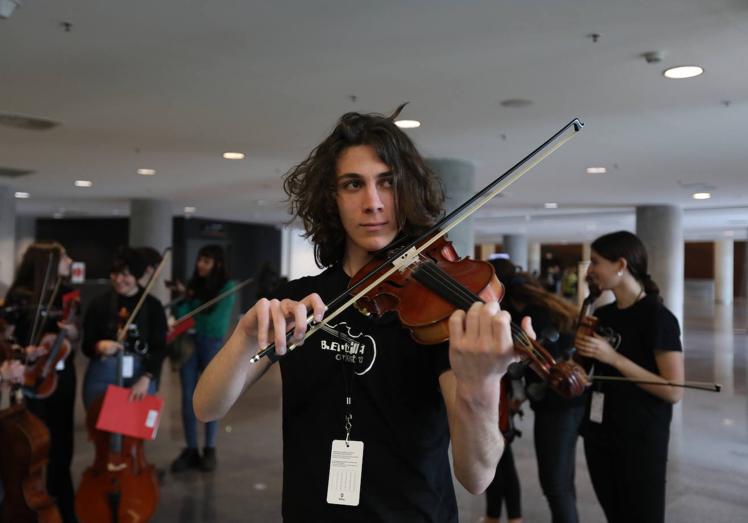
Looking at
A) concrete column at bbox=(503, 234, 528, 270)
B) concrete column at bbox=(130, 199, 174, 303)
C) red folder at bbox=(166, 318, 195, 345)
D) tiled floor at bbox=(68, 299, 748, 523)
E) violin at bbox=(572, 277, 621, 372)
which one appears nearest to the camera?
violin at bbox=(572, 277, 621, 372)

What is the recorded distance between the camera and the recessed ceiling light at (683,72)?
415cm

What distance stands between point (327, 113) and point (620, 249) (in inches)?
122

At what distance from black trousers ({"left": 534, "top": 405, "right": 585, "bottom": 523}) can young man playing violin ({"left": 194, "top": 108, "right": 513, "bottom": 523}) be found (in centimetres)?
187

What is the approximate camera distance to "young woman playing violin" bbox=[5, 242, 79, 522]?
344 centimetres

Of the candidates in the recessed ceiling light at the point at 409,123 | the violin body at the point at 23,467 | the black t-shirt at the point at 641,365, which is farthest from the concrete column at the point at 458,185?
the violin body at the point at 23,467

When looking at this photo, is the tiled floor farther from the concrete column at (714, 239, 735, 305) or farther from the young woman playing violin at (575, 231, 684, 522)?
the concrete column at (714, 239, 735, 305)

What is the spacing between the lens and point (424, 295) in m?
1.35

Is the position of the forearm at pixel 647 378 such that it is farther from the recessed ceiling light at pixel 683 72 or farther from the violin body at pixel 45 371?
the violin body at pixel 45 371

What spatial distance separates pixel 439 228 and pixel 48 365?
279cm

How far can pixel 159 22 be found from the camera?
3.46 meters

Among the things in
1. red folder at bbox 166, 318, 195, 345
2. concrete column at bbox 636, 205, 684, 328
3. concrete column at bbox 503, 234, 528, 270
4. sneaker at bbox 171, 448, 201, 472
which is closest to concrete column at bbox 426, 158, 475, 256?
red folder at bbox 166, 318, 195, 345

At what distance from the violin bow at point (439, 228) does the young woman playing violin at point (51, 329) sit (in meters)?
2.54

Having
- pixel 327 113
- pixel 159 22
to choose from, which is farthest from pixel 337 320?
pixel 327 113

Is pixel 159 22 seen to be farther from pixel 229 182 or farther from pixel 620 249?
pixel 229 182
